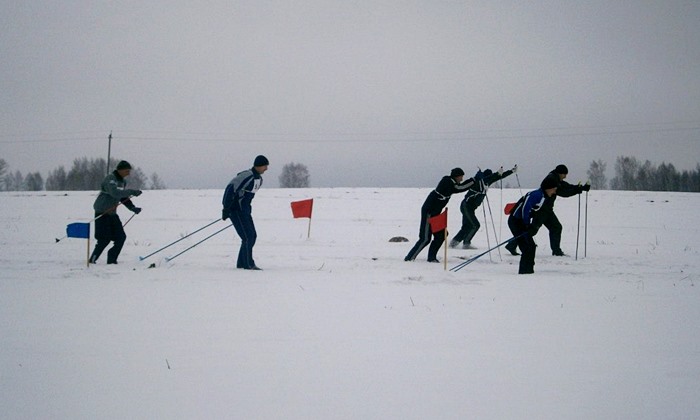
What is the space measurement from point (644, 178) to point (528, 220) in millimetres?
94257

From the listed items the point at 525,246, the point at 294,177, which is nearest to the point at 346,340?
the point at 525,246

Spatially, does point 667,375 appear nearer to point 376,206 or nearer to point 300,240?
point 300,240

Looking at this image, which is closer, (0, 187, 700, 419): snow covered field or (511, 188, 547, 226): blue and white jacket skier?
(0, 187, 700, 419): snow covered field

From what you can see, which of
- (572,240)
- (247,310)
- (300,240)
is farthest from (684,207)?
(247,310)

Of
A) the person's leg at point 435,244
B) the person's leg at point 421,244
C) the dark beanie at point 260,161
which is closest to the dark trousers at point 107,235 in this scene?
the dark beanie at point 260,161

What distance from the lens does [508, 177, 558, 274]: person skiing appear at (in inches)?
325

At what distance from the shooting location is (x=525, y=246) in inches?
328

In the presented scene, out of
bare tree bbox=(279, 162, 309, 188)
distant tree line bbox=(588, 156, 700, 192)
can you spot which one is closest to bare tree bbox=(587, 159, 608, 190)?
distant tree line bbox=(588, 156, 700, 192)

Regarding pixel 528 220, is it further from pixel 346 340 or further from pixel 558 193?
pixel 346 340

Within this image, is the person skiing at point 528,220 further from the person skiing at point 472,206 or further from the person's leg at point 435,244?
the person skiing at point 472,206

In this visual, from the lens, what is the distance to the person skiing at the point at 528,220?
825cm

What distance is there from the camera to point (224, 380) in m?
3.26

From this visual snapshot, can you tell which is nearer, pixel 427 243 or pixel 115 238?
pixel 115 238

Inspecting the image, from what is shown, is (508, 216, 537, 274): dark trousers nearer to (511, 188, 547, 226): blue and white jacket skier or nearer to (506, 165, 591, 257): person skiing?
(511, 188, 547, 226): blue and white jacket skier
